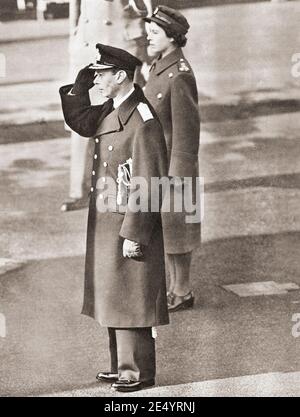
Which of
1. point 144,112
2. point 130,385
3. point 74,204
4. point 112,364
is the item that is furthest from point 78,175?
point 130,385

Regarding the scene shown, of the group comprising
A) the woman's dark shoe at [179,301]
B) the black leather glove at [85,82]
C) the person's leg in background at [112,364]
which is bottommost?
the person's leg in background at [112,364]

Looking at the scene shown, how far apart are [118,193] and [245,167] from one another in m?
0.93

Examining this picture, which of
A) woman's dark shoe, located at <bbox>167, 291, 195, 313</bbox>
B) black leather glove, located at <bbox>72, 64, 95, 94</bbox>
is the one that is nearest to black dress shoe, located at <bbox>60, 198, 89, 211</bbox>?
woman's dark shoe, located at <bbox>167, 291, 195, 313</bbox>

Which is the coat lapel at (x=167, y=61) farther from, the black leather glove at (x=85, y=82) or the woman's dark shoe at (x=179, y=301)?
the woman's dark shoe at (x=179, y=301)

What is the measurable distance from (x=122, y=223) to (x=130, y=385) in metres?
0.77

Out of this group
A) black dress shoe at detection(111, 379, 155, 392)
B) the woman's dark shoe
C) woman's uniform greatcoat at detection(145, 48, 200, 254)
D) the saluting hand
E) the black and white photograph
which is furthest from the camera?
the woman's dark shoe

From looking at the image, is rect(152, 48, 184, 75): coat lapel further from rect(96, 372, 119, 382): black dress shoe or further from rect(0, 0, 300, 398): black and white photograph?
rect(96, 372, 119, 382): black dress shoe

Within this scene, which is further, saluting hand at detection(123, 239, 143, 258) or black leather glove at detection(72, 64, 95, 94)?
black leather glove at detection(72, 64, 95, 94)

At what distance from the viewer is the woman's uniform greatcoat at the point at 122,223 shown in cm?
592

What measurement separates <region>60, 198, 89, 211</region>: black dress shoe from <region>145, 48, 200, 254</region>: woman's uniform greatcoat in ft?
1.48

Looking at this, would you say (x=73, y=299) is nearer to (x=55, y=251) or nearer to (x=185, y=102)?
(x=55, y=251)

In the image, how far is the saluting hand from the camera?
5.91 meters

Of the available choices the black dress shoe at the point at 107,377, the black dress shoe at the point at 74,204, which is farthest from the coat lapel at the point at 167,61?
the black dress shoe at the point at 107,377

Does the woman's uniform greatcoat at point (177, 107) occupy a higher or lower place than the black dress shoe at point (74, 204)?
higher
